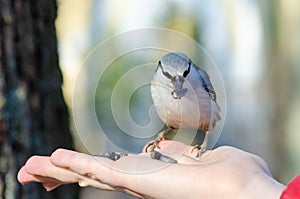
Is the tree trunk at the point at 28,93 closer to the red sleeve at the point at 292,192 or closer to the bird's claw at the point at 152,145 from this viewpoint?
the bird's claw at the point at 152,145

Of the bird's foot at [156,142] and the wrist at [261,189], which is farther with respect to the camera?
the bird's foot at [156,142]

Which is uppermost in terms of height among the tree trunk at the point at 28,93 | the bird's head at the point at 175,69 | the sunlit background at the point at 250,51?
the bird's head at the point at 175,69

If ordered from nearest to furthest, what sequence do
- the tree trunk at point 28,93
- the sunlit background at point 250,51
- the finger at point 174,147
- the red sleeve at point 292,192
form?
the red sleeve at point 292,192
the finger at point 174,147
the tree trunk at point 28,93
the sunlit background at point 250,51

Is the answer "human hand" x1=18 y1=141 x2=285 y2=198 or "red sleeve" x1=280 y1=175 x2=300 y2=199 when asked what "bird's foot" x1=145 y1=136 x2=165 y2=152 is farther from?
"red sleeve" x1=280 y1=175 x2=300 y2=199

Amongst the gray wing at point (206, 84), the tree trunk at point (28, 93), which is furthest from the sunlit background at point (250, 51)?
the gray wing at point (206, 84)

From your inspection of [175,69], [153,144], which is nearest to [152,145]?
[153,144]

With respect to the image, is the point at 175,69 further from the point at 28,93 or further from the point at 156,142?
the point at 28,93

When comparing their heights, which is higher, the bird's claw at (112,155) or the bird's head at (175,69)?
the bird's head at (175,69)
